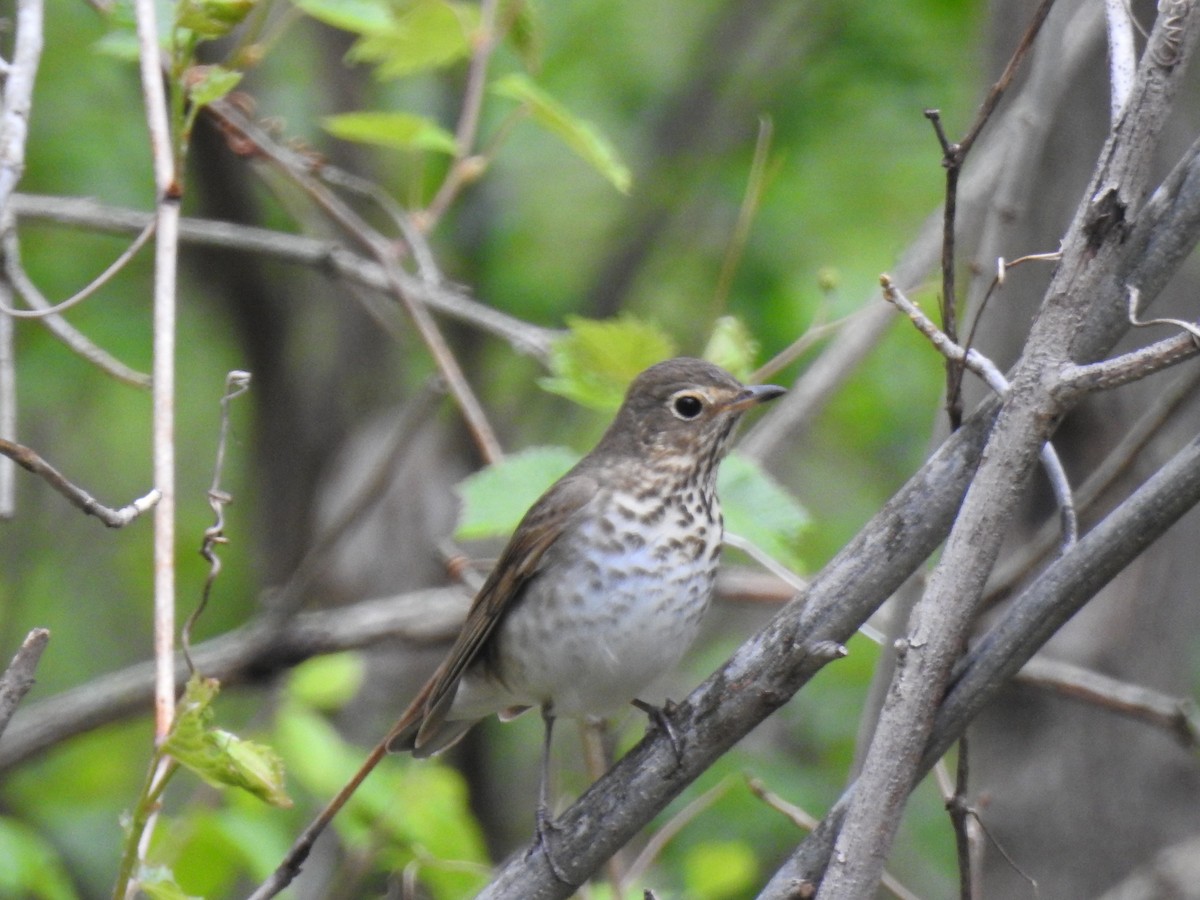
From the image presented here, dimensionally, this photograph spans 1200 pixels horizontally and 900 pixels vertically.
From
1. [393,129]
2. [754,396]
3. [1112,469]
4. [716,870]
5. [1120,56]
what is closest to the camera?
[1120,56]

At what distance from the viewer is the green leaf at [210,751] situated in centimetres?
212

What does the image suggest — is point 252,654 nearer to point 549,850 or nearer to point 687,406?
point 687,406

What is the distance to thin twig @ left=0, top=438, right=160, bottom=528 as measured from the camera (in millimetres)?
2170

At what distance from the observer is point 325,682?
14.8 ft

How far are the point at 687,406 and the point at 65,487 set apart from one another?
211 cm

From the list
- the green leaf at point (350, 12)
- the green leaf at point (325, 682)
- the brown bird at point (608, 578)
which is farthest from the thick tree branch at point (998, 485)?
the green leaf at point (325, 682)

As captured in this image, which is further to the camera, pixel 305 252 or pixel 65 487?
pixel 305 252

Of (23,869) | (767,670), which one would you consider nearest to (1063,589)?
(767,670)

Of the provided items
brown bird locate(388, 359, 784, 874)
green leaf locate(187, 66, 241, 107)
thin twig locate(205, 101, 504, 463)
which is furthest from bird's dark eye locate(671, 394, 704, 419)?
green leaf locate(187, 66, 241, 107)

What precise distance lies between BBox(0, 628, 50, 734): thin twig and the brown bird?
1649mm

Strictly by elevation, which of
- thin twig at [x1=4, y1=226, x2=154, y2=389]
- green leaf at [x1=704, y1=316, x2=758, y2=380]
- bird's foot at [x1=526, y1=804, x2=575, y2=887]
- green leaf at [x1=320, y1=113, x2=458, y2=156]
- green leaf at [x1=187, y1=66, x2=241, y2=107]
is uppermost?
green leaf at [x1=320, y1=113, x2=458, y2=156]

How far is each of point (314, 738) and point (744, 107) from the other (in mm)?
4314

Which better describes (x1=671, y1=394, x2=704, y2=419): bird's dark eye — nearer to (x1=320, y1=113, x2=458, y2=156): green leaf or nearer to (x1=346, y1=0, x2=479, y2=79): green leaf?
(x1=320, y1=113, x2=458, y2=156): green leaf

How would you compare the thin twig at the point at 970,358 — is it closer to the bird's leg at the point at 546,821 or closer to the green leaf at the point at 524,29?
the bird's leg at the point at 546,821
